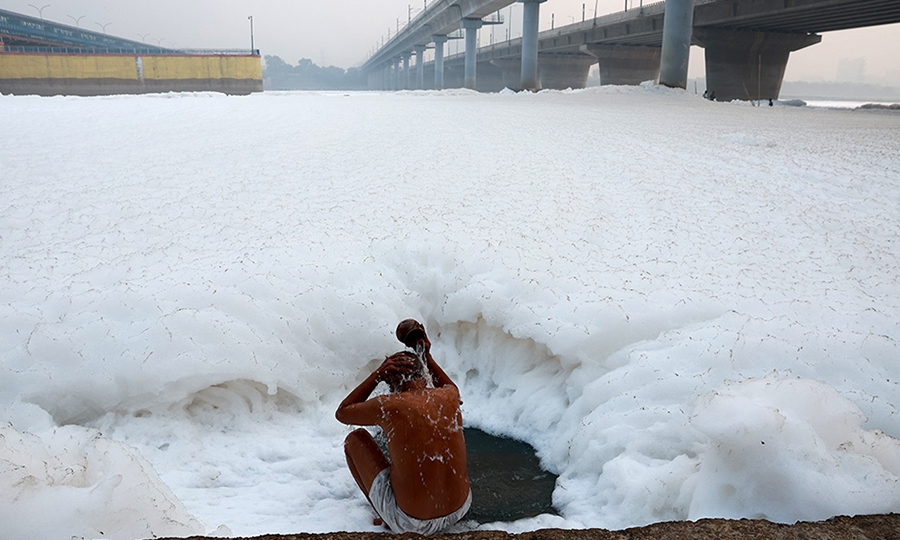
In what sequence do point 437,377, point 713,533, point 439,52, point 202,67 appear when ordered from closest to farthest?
point 713,533 → point 437,377 → point 202,67 → point 439,52

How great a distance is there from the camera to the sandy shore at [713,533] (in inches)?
80.5

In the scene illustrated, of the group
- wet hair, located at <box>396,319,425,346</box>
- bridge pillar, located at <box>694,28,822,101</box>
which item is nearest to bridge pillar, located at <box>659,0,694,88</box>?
bridge pillar, located at <box>694,28,822,101</box>

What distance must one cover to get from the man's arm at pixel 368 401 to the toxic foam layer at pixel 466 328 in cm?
66

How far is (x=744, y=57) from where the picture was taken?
27.6 meters

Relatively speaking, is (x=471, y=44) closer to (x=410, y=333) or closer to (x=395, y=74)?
(x=410, y=333)

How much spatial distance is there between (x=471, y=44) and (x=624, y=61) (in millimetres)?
9802

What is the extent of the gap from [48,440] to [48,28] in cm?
5704

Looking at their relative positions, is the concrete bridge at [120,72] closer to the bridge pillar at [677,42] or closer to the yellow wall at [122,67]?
the yellow wall at [122,67]

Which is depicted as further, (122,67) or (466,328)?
(122,67)

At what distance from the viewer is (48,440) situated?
2801 mm

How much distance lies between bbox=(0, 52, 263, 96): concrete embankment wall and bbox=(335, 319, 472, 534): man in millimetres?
37149

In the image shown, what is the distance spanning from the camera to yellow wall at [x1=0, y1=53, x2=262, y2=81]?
32406 millimetres

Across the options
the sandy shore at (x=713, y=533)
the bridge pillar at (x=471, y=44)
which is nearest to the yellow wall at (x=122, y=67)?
the bridge pillar at (x=471, y=44)

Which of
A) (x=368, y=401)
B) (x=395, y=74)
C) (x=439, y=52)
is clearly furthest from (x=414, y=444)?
(x=395, y=74)
